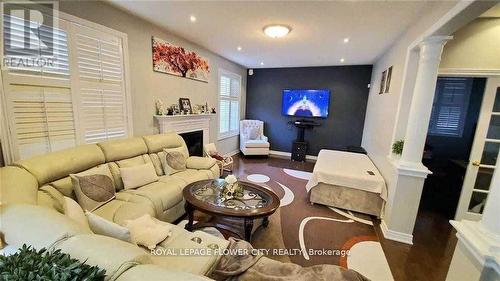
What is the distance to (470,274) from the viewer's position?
126cm

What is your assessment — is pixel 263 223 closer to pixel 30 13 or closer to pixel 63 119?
pixel 63 119

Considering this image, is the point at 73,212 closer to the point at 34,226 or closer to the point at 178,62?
the point at 34,226

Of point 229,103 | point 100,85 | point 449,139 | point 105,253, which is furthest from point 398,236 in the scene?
point 229,103

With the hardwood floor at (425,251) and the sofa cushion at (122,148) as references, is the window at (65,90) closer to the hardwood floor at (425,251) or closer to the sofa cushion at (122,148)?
the sofa cushion at (122,148)

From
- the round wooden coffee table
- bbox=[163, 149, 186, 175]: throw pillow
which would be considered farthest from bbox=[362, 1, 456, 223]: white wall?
bbox=[163, 149, 186, 175]: throw pillow

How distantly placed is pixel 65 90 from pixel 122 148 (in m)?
0.84

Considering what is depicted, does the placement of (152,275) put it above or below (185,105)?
below

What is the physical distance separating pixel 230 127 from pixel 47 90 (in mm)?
4110

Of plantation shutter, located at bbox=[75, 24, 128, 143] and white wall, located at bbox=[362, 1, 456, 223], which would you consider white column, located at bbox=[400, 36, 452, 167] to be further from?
plantation shutter, located at bbox=[75, 24, 128, 143]

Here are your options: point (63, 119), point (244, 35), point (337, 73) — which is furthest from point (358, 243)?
point (337, 73)

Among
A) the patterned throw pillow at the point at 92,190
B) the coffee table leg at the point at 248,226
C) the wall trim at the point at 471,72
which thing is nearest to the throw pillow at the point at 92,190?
the patterned throw pillow at the point at 92,190

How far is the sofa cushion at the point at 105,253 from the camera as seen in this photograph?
849mm

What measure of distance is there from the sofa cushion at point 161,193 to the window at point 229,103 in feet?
9.73

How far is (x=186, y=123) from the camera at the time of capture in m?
4.11
